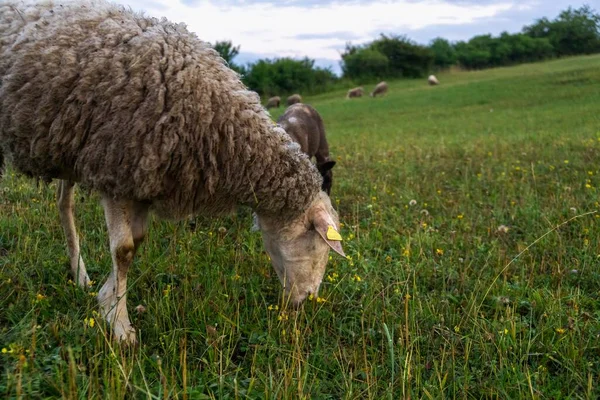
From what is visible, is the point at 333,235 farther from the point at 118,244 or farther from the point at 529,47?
the point at 529,47

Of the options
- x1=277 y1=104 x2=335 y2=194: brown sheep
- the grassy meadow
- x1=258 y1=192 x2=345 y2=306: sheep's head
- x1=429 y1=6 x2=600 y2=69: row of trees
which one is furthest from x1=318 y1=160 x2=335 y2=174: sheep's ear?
x1=429 y1=6 x2=600 y2=69: row of trees

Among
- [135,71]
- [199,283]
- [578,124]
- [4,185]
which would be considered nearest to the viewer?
[135,71]

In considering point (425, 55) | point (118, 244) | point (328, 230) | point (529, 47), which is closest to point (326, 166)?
point (328, 230)

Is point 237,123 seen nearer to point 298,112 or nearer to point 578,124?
point 298,112

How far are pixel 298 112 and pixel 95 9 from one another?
13.9ft

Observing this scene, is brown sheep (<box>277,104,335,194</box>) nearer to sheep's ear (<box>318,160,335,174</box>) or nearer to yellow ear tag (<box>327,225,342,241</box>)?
sheep's ear (<box>318,160,335,174</box>)

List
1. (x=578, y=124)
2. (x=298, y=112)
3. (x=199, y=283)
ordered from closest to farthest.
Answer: (x=199, y=283) → (x=298, y=112) → (x=578, y=124)

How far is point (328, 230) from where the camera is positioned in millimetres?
3711

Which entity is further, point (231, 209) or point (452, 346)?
point (231, 209)

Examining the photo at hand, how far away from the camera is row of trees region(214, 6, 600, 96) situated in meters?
41.5

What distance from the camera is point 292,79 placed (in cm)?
4178

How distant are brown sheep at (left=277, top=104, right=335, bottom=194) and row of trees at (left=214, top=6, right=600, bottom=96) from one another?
31.2 meters

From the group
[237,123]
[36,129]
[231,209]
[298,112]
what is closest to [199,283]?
[231,209]

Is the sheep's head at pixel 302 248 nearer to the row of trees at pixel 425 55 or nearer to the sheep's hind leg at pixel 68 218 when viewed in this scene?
the sheep's hind leg at pixel 68 218
